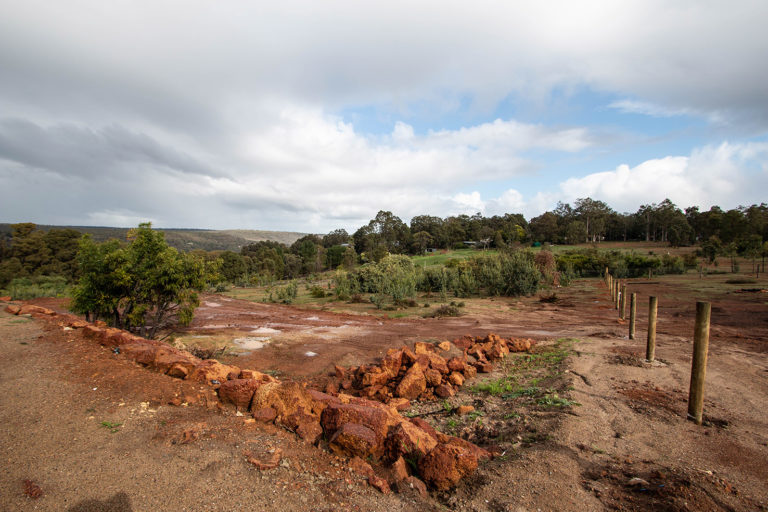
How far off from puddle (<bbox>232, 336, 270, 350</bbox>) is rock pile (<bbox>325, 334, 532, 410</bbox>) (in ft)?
11.3

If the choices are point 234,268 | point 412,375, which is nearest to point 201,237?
point 234,268

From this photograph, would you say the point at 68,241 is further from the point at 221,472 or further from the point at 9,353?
the point at 221,472

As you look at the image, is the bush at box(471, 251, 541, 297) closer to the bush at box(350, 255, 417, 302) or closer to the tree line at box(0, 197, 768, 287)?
the bush at box(350, 255, 417, 302)

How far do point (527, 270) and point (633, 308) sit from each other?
15994 millimetres

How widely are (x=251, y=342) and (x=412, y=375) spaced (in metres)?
6.00

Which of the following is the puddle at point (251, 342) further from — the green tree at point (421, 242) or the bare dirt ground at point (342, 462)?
the green tree at point (421, 242)

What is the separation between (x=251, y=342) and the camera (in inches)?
412

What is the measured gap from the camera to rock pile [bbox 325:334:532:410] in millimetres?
6312

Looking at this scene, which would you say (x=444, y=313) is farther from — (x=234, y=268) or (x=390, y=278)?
(x=234, y=268)

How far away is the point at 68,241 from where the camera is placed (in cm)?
3572

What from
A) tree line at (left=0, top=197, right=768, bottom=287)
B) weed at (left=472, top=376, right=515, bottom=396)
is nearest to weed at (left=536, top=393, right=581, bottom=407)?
weed at (left=472, top=376, right=515, bottom=396)

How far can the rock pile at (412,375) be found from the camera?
631cm

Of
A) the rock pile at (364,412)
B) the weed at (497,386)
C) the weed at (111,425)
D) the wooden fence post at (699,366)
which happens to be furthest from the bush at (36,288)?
the wooden fence post at (699,366)

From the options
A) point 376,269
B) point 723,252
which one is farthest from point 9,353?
point 723,252
